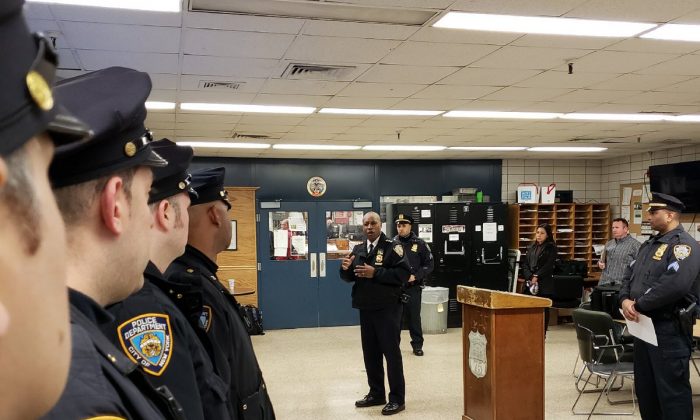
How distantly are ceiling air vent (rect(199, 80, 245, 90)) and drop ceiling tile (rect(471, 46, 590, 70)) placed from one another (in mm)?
1877

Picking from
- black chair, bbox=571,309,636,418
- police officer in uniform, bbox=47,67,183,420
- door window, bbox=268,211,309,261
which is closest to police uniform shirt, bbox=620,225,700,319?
black chair, bbox=571,309,636,418

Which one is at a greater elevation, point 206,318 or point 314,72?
point 314,72

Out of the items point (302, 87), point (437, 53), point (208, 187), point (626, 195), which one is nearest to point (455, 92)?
point (437, 53)

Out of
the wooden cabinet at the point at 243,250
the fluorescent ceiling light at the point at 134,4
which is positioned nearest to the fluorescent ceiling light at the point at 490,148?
the wooden cabinet at the point at 243,250

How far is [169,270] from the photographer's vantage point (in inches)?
82.2

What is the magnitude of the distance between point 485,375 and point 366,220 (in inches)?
70.4

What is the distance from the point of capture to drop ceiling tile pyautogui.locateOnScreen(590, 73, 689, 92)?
447 cm

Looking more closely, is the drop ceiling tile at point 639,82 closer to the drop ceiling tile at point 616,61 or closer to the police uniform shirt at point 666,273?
the drop ceiling tile at point 616,61

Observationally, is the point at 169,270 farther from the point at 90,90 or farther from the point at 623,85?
the point at 623,85

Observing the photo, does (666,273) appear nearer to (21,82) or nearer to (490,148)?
(21,82)

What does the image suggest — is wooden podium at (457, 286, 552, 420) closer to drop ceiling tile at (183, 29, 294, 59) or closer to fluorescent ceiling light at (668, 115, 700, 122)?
drop ceiling tile at (183, 29, 294, 59)

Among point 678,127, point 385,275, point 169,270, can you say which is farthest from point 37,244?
point 678,127

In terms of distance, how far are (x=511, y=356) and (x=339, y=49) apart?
7.64 feet

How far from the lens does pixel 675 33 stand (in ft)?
11.1
